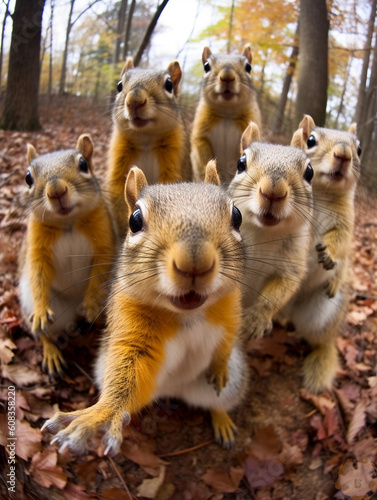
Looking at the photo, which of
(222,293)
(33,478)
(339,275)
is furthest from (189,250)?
(339,275)

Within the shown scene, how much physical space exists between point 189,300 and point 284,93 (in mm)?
1473

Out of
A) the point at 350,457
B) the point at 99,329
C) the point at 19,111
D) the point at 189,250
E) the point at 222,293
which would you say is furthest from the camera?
the point at 99,329

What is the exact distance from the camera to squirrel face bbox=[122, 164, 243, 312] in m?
1.09

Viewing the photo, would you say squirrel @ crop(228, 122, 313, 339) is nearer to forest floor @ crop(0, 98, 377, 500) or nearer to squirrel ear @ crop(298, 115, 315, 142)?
squirrel ear @ crop(298, 115, 315, 142)

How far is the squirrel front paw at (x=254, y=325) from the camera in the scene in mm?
1920

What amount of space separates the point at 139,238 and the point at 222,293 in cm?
32

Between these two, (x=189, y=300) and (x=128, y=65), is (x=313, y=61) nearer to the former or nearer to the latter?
(x=128, y=65)

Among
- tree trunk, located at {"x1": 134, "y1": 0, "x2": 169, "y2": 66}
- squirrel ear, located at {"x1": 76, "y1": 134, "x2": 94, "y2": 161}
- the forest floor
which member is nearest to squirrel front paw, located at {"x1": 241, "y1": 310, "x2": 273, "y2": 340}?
the forest floor

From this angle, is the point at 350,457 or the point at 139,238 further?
the point at 350,457

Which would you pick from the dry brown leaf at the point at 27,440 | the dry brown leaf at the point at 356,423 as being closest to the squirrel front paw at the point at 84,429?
the dry brown leaf at the point at 27,440

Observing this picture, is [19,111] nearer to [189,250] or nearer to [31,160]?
[31,160]

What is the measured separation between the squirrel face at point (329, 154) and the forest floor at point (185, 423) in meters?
0.41

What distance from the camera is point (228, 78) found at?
233 centimetres

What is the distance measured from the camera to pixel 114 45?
7.22 feet
